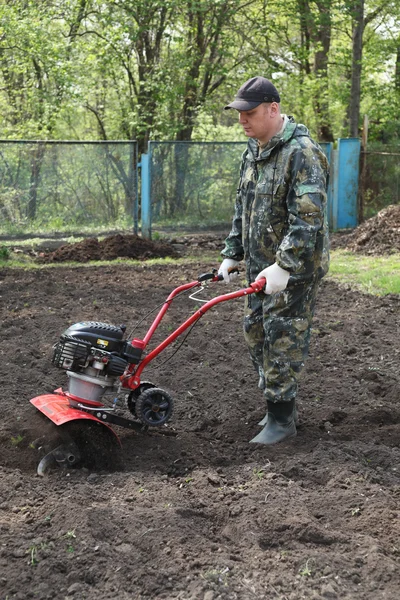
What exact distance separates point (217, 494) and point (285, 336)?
117 cm

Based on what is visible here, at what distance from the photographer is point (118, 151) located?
15.8 metres

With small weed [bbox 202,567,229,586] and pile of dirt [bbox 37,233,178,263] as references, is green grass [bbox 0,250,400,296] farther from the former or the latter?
small weed [bbox 202,567,229,586]

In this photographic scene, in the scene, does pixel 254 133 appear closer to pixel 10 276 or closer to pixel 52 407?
pixel 52 407

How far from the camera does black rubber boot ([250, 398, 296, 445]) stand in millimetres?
5133

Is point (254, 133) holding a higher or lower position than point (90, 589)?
higher

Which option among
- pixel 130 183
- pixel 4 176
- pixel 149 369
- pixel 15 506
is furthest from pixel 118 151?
pixel 15 506

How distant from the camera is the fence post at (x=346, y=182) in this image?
18047 millimetres

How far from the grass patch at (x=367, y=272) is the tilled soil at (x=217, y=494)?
2.86m

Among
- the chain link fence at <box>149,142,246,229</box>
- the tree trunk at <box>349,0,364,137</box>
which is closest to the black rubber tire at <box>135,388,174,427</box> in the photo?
→ the chain link fence at <box>149,142,246,229</box>

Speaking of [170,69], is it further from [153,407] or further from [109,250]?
[153,407]

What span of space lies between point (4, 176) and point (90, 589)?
490 inches

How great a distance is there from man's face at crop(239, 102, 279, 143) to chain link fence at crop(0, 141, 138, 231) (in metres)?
10.7

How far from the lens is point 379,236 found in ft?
46.8

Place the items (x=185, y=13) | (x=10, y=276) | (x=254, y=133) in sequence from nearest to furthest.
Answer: (x=254, y=133), (x=10, y=276), (x=185, y=13)
